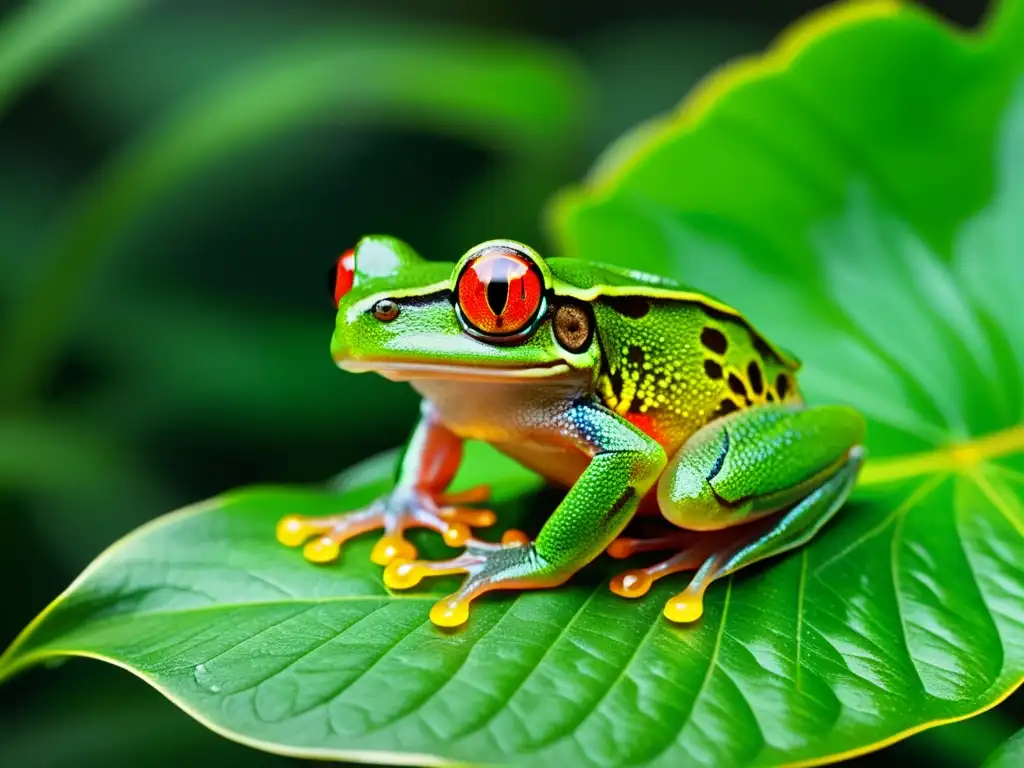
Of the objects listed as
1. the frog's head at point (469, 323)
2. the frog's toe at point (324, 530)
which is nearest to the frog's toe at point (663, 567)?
the frog's head at point (469, 323)

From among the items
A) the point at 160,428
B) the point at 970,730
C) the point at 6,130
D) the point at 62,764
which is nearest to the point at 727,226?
the point at 970,730

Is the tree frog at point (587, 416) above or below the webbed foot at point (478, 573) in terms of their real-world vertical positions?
above

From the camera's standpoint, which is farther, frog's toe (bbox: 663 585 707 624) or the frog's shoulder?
the frog's shoulder

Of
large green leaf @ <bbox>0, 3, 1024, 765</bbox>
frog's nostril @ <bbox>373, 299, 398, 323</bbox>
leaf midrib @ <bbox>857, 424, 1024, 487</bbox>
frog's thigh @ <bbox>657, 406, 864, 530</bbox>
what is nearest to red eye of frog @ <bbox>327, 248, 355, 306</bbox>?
frog's nostril @ <bbox>373, 299, 398, 323</bbox>

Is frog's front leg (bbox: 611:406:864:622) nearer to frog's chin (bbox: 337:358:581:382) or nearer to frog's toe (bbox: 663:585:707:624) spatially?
frog's toe (bbox: 663:585:707:624)

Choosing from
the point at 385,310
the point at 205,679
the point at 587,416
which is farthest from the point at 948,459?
the point at 205,679

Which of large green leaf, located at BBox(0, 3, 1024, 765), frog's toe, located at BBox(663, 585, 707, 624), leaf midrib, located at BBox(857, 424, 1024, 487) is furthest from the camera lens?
leaf midrib, located at BBox(857, 424, 1024, 487)

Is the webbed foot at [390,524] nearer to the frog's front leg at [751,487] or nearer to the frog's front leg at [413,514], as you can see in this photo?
the frog's front leg at [413,514]

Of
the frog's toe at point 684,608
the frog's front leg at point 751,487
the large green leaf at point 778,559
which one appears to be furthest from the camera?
the frog's front leg at point 751,487
